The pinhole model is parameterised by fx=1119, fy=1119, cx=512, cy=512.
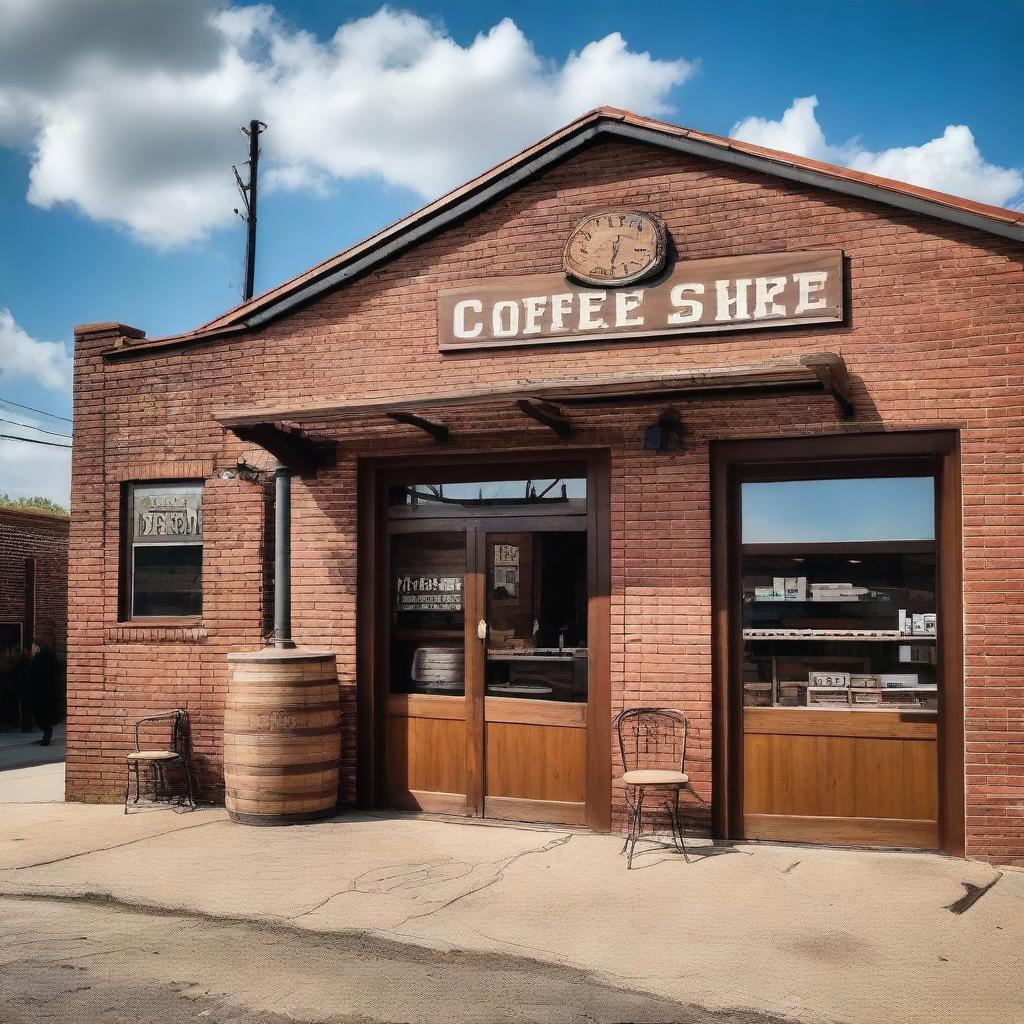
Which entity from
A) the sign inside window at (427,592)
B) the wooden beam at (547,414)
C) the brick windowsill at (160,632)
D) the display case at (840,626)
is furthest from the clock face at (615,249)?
the brick windowsill at (160,632)

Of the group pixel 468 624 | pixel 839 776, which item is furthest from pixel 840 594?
pixel 468 624

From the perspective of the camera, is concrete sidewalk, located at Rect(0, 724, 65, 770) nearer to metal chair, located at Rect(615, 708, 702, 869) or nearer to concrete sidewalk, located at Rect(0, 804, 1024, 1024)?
concrete sidewalk, located at Rect(0, 804, 1024, 1024)

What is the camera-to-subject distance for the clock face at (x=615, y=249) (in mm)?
8398

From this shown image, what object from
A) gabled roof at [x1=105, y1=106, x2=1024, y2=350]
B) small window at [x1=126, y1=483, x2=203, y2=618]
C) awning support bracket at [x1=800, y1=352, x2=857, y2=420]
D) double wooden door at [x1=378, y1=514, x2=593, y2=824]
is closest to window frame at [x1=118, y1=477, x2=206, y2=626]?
small window at [x1=126, y1=483, x2=203, y2=618]

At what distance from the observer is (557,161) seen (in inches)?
346

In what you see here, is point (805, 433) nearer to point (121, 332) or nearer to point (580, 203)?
point (580, 203)

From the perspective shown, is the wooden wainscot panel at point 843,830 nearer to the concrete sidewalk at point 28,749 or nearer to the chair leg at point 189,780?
the chair leg at point 189,780

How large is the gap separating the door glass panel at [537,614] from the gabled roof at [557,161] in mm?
2567

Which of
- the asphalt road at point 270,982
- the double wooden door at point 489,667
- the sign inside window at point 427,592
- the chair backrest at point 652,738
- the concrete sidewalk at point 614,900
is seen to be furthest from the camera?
the sign inside window at point 427,592

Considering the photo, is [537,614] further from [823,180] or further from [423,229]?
[823,180]

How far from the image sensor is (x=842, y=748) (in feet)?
26.0

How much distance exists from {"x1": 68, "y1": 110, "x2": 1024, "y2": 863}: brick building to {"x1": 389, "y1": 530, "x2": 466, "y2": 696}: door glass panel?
0.02 metres

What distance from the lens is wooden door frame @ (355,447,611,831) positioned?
331 inches

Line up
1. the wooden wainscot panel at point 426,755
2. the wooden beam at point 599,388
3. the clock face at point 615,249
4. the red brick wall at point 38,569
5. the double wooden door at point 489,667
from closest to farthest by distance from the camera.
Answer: the wooden beam at point 599,388
the clock face at point 615,249
the double wooden door at point 489,667
the wooden wainscot panel at point 426,755
the red brick wall at point 38,569
